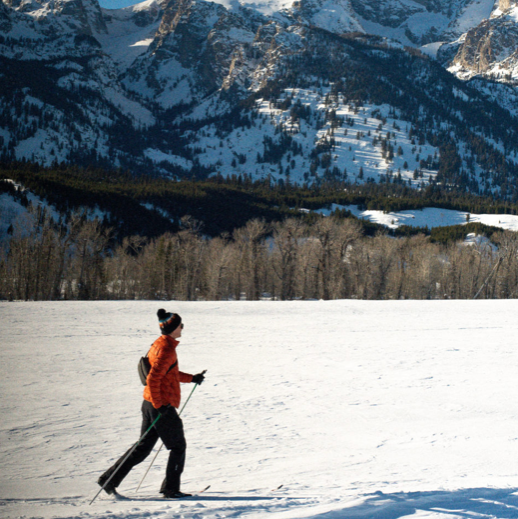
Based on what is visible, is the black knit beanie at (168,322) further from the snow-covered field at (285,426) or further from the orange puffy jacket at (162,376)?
the snow-covered field at (285,426)

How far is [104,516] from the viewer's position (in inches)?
235

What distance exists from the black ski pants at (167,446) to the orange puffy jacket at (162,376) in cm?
18

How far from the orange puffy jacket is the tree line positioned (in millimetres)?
68113

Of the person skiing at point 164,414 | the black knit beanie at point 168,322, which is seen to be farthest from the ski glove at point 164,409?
the black knit beanie at point 168,322

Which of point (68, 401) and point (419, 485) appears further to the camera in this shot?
point (68, 401)

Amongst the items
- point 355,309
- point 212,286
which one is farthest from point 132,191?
point 355,309

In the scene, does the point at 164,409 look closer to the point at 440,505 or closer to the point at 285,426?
the point at 440,505

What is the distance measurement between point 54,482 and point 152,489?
1.66m

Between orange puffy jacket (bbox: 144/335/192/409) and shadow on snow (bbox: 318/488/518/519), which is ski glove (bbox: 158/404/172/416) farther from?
shadow on snow (bbox: 318/488/518/519)

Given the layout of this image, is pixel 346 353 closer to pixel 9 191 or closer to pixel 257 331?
pixel 257 331

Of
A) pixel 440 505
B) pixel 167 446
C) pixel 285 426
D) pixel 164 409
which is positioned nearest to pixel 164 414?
pixel 164 409

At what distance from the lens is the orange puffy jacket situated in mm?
6789

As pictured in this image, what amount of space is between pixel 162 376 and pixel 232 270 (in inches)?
2980

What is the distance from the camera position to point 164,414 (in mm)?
6828
